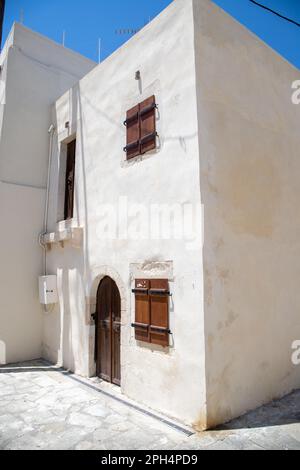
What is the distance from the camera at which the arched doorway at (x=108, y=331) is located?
216 inches

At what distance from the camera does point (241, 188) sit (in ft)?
15.8

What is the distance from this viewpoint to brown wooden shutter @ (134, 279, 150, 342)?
464cm

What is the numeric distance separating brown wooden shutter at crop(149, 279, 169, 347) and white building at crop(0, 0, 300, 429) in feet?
0.07

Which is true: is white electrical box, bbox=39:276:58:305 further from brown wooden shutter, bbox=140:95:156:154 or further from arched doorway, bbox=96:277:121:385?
brown wooden shutter, bbox=140:95:156:154

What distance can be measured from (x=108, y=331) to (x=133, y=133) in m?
3.35

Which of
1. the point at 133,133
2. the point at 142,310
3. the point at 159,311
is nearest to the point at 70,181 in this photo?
the point at 133,133

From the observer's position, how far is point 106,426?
12.9ft

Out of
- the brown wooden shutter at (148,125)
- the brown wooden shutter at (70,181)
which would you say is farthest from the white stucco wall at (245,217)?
the brown wooden shutter at (70,181)

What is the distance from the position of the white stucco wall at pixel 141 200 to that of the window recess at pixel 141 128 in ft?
0.45

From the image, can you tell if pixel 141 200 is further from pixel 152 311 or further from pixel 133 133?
pixel 152 311

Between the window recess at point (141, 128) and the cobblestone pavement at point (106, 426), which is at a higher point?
the window recess at point (141, 128)

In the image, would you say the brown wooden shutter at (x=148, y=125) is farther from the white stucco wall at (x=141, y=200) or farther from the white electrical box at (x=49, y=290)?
the white electrical box at (x=49, y=290)

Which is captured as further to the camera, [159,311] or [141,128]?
A: [141,128]
